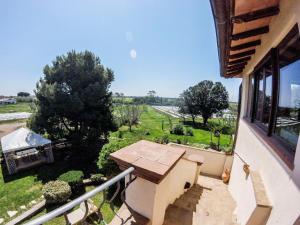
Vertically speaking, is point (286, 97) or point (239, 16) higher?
point (239, 16)

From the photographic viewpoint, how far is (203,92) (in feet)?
96.0

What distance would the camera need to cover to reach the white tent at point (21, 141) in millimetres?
9609

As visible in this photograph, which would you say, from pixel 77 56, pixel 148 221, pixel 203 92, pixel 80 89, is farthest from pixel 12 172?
pixel 203 92

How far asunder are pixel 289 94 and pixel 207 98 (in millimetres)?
28232

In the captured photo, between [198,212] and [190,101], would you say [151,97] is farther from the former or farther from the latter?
[198,212]

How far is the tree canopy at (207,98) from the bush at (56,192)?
26.1 meters

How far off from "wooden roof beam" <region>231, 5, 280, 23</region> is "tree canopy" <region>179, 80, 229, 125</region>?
1117 inches

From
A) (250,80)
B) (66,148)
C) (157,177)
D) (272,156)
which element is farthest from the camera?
(66,148)

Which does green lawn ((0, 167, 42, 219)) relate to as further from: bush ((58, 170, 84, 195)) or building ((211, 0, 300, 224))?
building ((211, 0, 300, 224))

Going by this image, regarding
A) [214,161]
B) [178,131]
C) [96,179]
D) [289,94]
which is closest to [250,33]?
[289,94]

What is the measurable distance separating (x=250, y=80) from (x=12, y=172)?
12.2 meters

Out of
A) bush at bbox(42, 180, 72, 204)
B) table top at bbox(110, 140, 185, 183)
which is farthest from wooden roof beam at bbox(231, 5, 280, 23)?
bush at bbox(42, 180, 72, 204)

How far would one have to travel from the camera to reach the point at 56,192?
6.47 meters

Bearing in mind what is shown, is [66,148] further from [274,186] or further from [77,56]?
[274,186]
